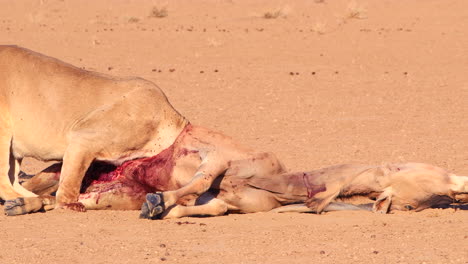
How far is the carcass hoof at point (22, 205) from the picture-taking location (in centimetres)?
779

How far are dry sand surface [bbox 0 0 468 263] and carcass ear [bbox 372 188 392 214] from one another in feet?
0.31

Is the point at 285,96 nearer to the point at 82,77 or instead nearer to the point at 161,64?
the point at 161,64

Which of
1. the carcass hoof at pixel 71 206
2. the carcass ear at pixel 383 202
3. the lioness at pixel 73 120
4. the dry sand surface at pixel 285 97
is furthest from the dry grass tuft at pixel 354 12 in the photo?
the carcass hoof at pixel 71 206

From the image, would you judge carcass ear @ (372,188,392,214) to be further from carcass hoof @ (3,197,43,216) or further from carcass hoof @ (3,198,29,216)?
carcass hoof @ (3,198,29,216)

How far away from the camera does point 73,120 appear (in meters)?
8.06

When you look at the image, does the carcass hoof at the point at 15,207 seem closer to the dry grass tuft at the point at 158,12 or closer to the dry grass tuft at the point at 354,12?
the dry grass tuft at the point at 354,12

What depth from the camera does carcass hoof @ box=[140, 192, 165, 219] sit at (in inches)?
295

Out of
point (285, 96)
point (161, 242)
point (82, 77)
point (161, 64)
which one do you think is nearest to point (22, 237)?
point (161, 242)

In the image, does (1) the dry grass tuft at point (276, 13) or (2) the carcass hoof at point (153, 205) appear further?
(1) the dry grass tuft at point (276, 13)

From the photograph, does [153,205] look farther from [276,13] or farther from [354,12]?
[276,13]

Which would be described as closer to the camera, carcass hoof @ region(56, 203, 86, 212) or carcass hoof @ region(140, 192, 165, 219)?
carcass hoof @ region(140, 192, 165, 219)

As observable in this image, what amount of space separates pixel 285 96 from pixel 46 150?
854cm

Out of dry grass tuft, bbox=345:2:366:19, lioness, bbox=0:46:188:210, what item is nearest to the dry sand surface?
dry grass tuft, bbox=345:2:366:19

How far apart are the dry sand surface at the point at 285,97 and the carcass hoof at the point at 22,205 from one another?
128 millimetres
